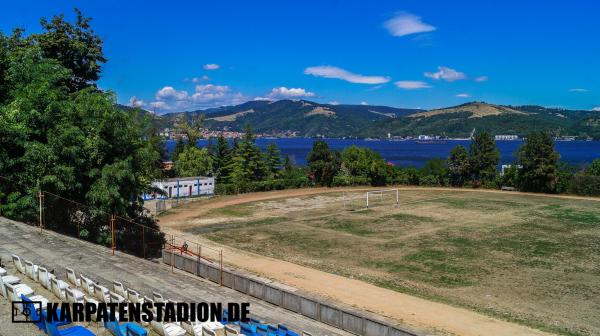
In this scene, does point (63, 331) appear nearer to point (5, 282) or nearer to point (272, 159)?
point (5, 282)

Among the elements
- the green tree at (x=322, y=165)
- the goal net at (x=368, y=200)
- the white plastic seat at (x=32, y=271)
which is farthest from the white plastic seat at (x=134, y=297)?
the green tree at (x=322, y=165)

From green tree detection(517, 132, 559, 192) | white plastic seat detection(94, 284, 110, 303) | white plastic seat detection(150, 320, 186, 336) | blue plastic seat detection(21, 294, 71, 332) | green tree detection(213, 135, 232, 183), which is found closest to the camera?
blue plastic seat detection(21, 294, 71, 332)

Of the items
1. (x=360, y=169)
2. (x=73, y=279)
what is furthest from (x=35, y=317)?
(x=360, y=169)

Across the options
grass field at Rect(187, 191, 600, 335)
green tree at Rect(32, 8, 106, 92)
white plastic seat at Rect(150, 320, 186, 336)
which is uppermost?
green tree at Rect(32, 8, 106, 92)

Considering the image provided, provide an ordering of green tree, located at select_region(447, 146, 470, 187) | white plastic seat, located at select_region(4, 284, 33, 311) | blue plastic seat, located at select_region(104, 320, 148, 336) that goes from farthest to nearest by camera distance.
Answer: green tree, located at select_region(447, 146, 470, 187), white plastic seat, located at select_region(4, 284, 33, 311), blue plastic seat, located at select_region(104, 320, 148, 336)

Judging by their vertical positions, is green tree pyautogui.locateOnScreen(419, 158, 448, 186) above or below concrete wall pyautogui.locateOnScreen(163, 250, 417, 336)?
above

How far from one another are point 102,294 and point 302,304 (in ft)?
23.2

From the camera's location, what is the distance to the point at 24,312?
40.2ft

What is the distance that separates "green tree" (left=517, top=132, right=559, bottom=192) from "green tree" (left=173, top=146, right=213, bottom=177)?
139 ft

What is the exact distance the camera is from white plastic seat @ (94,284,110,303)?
14.3 meters

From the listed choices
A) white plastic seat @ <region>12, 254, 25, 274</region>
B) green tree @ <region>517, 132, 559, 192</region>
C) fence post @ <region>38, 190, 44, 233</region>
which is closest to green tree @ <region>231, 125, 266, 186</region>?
green tree @ <region>517, 132, 559, 192</region>

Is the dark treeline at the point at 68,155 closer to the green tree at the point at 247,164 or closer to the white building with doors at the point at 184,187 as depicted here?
the white building with doors at the point at 184,187

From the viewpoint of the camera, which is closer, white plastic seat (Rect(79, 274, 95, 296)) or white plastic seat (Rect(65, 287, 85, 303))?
white plastic seat (Rect(65, 287, 85, 303))

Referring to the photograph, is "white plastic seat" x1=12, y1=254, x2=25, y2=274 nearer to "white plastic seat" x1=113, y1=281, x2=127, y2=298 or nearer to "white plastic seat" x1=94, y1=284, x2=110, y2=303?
"white plastic seat" x1=94, y1=284, x2=110, y2=303
